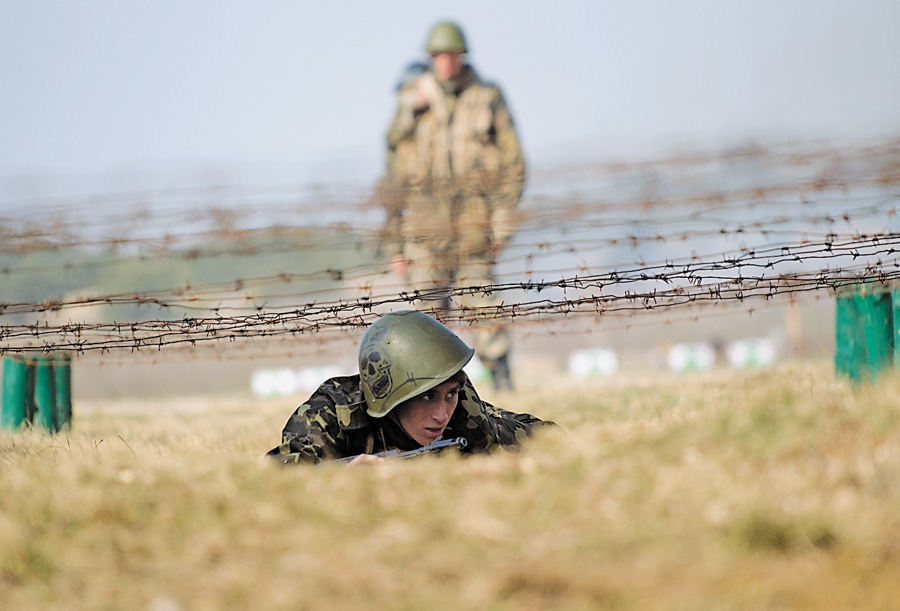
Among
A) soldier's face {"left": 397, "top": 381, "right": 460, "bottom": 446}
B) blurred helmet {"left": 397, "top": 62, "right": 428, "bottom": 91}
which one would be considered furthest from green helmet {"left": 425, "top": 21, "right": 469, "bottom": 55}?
soldier's face {"left": 397, "top": 381, "right": 460, "bottom": 446}

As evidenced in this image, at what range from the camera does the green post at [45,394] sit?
7277mm

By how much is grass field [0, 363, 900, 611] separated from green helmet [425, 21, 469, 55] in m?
7.12

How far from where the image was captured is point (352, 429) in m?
5.01

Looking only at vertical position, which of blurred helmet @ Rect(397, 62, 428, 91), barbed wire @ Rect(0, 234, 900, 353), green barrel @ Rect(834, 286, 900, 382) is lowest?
green barrel @ Rect(834, 286, 900, 382)

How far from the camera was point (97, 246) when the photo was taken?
6840mm

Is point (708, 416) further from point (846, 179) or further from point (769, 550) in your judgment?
point (846, 179)

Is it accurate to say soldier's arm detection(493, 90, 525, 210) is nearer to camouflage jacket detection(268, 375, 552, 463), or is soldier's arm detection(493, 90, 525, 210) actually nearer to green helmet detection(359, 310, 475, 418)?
camouflage jacket detection(268, 375, 552, 463)

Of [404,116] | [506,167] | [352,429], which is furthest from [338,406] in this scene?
[404,116]

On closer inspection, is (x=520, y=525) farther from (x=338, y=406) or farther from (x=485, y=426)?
(x=485, y=426)

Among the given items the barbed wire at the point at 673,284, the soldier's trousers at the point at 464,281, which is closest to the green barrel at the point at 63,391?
the barbed wire at the point at 673,284

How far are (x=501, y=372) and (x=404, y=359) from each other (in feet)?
20.2

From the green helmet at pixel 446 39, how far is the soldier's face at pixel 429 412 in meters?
5.98

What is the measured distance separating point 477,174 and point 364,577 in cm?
772

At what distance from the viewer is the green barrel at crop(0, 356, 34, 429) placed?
23.4 feet
